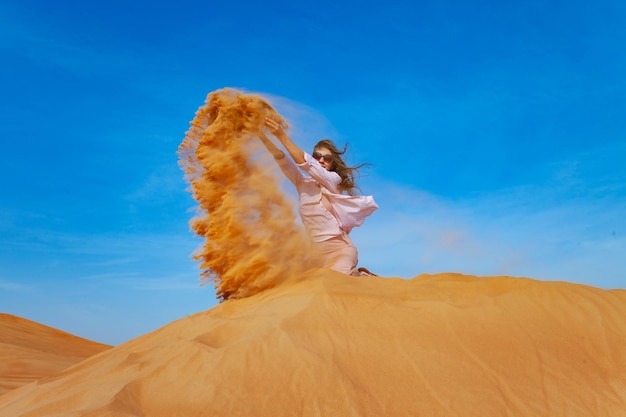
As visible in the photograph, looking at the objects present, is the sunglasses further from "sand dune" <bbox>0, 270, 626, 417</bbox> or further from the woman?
"sand dune" <bbox>0, 270, 626, 417</bbox>

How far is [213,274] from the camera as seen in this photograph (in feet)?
20.3

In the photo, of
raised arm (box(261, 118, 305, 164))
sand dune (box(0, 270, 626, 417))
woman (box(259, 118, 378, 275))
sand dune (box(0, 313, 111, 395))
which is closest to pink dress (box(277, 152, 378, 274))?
woman (box(259, 118, 378, 275))

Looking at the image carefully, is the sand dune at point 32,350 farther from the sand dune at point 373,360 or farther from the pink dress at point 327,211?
the pink dress at point 327,211

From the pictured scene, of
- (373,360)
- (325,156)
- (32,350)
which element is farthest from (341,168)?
(32,350)

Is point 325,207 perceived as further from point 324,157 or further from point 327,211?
point 324,157

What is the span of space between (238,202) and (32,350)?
19.5ft

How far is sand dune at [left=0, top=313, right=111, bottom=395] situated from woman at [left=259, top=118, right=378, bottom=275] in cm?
396

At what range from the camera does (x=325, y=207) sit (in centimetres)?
688

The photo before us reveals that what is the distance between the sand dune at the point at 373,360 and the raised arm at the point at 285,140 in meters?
1.37

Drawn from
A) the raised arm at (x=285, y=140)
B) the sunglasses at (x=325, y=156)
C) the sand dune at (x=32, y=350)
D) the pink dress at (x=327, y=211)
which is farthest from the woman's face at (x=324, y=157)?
the sand dune at (x=32, y=350)

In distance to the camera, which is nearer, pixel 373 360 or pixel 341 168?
pixel 373 360

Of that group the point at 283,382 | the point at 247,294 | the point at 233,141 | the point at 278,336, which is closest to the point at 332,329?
the point at 278,336

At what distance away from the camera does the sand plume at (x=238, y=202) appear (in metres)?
6.09

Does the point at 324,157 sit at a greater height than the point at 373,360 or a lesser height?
greater
